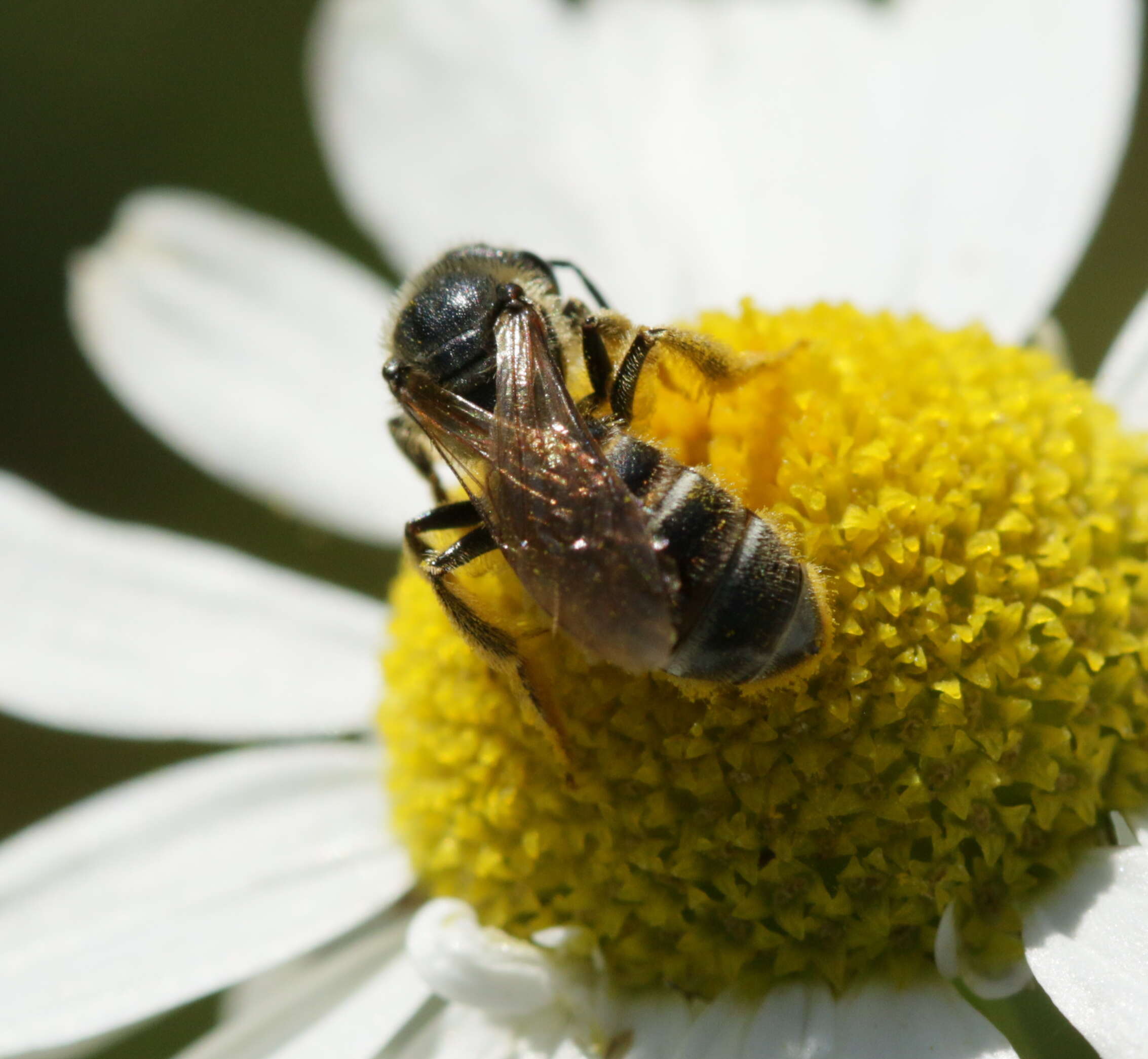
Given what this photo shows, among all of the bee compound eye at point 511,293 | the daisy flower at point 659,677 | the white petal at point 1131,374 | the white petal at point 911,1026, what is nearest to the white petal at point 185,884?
the daisy flower at point 659,677

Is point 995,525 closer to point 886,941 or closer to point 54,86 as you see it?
point 886,941

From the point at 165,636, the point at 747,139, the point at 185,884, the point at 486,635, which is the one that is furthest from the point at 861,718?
the point at 747,139

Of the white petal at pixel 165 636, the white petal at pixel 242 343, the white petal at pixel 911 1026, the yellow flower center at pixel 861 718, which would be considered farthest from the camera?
the white petal at pixel 242 343

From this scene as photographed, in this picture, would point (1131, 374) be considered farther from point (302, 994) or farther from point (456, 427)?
point (302, 994)

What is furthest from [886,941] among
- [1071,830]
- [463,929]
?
[463,929]

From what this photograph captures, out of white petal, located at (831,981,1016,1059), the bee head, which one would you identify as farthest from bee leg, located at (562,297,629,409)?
white petal, located at (831,981,1016,1059)

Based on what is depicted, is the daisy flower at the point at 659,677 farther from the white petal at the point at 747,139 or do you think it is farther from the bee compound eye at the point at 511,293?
the bee compound eye at the point at 511,293

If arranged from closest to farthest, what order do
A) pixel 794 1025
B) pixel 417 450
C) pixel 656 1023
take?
pixel 794 1025, pixel 656 1023, pixel 417 450
